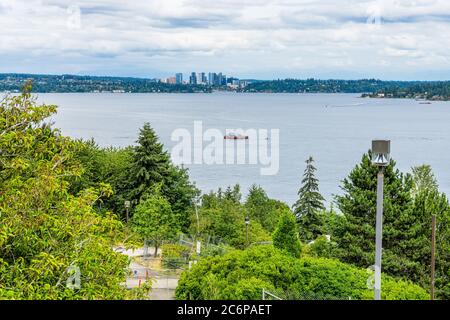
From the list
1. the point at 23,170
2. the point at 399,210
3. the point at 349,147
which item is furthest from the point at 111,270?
the point at 349,147

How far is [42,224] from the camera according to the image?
4629 millimetres

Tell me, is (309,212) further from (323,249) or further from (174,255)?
(174,255)

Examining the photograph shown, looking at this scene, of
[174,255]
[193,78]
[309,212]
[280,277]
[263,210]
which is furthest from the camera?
[193,78]

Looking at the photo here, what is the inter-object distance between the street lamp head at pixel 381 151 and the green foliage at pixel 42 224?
2.08 meters

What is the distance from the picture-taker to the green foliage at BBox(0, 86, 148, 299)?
4363 millimetres

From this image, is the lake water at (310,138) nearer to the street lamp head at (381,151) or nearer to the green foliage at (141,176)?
→ the green foliage at (141,176)

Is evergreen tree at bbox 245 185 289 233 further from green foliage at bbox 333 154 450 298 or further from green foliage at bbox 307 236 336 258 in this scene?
green foliage at bbox 333 154 450 298

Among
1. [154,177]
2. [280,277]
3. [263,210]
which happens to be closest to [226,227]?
[154,177]

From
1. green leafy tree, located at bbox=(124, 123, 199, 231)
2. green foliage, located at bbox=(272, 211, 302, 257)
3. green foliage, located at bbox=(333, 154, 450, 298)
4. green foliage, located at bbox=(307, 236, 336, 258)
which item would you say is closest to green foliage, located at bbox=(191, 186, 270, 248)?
green foliage, located at bbox=(307, 236, 336, 258)

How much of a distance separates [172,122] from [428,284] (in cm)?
6386

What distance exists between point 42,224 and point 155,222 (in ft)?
55.2

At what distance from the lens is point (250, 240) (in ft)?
68.9

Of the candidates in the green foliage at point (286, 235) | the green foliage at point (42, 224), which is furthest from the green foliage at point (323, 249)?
the green foliage at point (42, 224)

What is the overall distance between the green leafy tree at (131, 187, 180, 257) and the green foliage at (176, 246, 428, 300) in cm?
867
